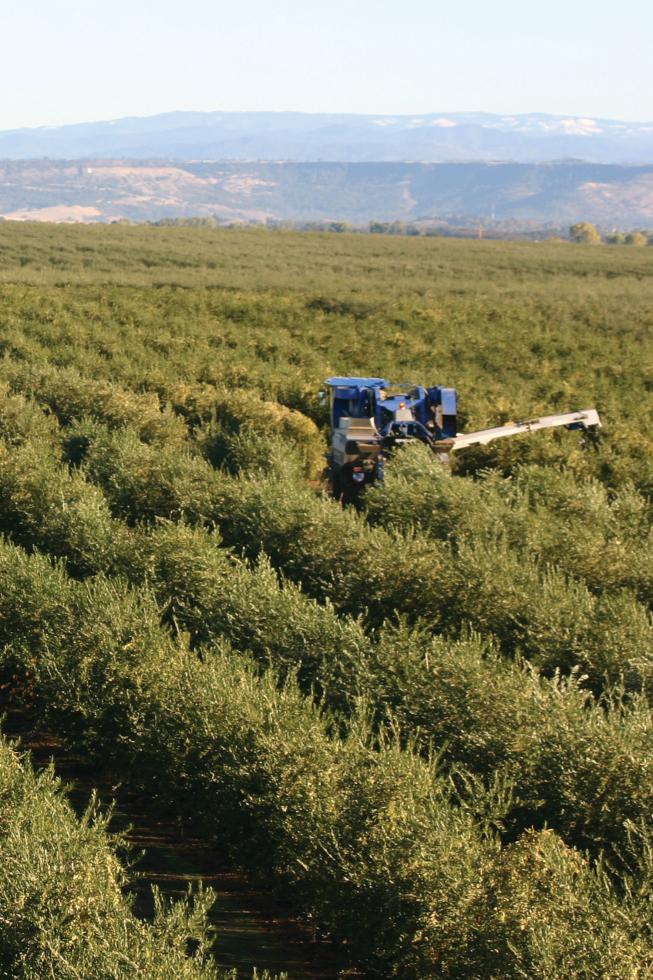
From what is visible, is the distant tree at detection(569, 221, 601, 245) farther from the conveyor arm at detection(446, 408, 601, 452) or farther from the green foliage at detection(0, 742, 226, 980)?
the green foliage at detection(0, 742, 226, 980)

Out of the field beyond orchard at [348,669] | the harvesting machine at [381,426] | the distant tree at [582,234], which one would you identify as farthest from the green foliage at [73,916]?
the distant tree at [582,234]

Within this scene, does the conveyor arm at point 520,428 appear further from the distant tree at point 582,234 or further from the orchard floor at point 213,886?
the distant tree at point 582,234

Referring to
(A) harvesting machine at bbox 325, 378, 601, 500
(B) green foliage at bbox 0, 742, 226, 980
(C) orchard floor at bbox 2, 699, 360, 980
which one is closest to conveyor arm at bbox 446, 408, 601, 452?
(A) harvesting machine at bbox 325, 378, 601, 500

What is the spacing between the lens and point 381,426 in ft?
60.5

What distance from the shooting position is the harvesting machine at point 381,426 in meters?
17.7

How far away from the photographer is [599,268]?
6469 centimetres

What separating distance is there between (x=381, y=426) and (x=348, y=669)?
8298 mm

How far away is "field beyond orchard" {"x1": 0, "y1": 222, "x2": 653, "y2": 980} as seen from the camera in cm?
740

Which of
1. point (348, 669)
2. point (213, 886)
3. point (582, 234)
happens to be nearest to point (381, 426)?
point (348, 669)

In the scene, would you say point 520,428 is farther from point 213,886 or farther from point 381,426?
point 213,886

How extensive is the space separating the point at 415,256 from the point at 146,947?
6899cm

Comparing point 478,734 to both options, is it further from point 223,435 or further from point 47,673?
point 223,435

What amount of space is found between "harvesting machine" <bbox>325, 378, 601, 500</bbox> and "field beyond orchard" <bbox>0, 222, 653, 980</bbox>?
783 millimetres

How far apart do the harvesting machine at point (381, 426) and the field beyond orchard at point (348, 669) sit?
2.57 feet
